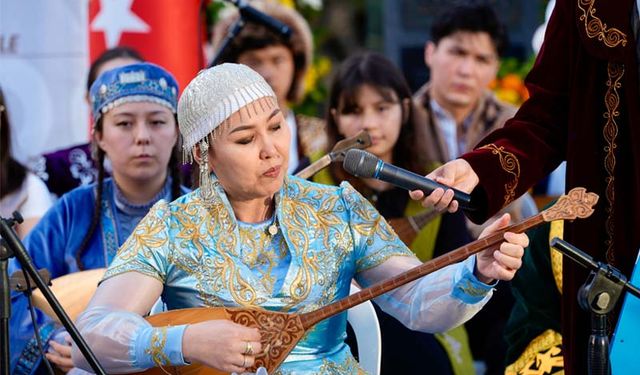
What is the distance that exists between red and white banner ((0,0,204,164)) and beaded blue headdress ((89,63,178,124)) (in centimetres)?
108

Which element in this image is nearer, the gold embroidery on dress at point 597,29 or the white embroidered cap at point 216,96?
the gold embroidery on dress at point 597,29

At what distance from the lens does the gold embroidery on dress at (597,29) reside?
9.80 ft

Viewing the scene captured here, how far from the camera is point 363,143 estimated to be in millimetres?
4133

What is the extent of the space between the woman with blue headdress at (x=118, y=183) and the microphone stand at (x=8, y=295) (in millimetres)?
1347

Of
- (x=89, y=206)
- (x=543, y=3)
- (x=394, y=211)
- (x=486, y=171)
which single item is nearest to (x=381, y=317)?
(x=394, y=211)

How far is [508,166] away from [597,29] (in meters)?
0.39

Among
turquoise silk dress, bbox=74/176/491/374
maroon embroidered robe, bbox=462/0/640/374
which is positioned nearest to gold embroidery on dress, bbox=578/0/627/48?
maroon embroidered robe, bbox=462/0/640/374

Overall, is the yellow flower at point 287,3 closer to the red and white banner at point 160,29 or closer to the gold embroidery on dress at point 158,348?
the red and white banner at point 160,29

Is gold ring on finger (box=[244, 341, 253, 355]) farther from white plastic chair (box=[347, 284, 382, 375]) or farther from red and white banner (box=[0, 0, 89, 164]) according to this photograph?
red and white banner (box=[0, 0, 89, 164])

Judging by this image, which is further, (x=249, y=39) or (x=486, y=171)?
(x=249, y=39)

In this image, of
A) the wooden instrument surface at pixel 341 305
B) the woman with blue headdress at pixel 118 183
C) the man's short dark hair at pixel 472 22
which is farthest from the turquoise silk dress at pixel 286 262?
the man's short dark hair at pixel 472 22

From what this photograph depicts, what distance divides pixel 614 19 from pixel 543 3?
188 inches

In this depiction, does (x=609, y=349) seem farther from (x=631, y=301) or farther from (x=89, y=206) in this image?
(x=89, y=206)

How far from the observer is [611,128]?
9.89ft
